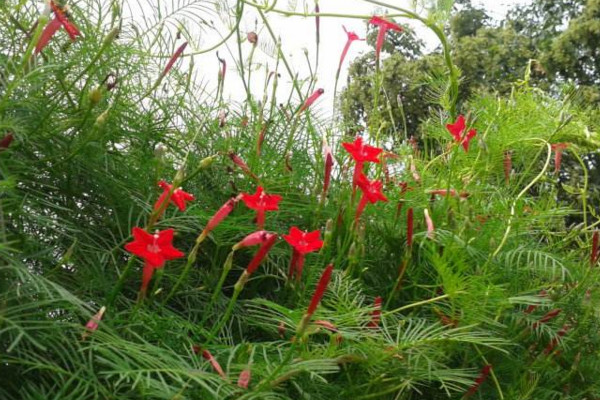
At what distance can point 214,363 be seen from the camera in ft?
2.04

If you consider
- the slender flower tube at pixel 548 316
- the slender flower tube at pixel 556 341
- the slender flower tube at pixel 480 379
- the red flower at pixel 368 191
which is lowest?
the slender flower tube at pixel 480 379

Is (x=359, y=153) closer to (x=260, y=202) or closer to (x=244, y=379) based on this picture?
(x=260, y=202)

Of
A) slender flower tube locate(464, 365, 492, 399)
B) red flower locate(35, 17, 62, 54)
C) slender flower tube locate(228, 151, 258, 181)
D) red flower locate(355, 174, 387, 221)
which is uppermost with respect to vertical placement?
red flower locate(35, 17, 62, 54)

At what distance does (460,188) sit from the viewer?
3.55 feet

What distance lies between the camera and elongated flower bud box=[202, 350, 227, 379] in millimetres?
606

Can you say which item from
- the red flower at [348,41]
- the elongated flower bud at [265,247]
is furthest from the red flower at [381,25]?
the elongated flower bud at [265,247]

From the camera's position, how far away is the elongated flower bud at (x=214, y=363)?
61 centimetres

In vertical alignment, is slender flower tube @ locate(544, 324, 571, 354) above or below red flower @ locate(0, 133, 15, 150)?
below

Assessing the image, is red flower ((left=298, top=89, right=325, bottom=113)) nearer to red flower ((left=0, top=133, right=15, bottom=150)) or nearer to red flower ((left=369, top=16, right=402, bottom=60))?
red flower ((left=369, top=16, right=402, bottom=60))

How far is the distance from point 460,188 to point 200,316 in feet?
1.51

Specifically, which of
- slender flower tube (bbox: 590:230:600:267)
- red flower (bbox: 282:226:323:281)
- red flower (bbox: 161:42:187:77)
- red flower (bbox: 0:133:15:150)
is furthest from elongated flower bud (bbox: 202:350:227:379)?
slender flower tube (bbox: 590:230:600:267)

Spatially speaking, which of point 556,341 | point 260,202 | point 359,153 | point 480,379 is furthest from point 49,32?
point 556,341

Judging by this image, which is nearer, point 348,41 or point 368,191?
point 368,191

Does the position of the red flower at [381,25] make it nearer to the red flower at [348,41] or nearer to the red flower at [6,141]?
the red flower at [348,41]
